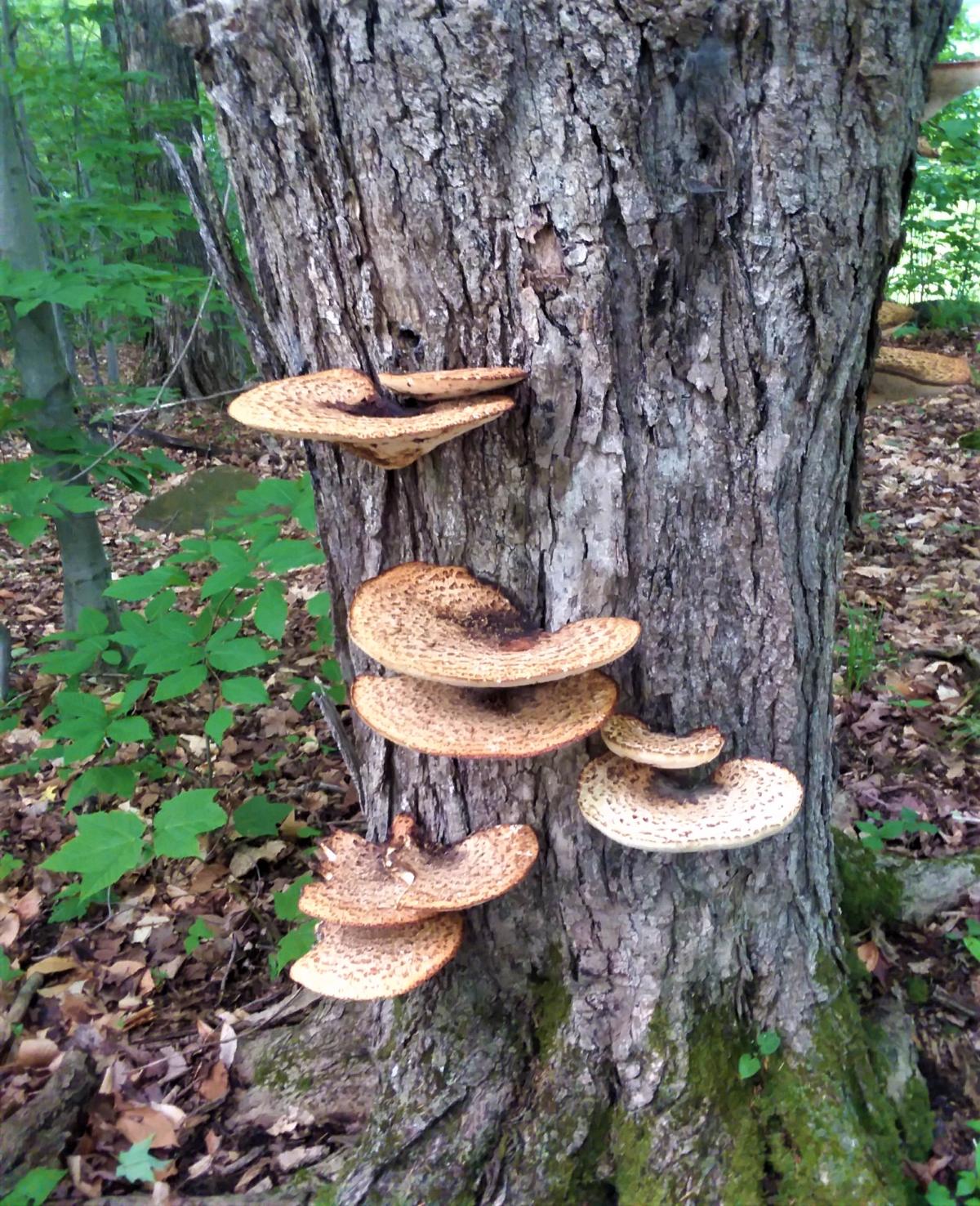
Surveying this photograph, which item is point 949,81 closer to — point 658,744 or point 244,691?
point 658,744

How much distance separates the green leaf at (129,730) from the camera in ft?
11.6

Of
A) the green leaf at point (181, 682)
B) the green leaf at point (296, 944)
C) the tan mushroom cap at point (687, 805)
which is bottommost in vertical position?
the green leaf at point (296, 944)

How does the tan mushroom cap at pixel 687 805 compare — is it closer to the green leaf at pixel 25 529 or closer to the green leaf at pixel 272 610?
the green leaf at pixel 272 610

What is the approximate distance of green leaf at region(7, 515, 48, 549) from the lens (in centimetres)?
440

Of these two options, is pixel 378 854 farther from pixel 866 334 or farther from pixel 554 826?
pixel 866 334

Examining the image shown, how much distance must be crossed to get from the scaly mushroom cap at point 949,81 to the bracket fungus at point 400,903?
92.3 inches

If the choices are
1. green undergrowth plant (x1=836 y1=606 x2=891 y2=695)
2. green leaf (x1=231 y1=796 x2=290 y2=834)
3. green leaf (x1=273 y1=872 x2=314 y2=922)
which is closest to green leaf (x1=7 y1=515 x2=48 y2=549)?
green leaf (x1=231 y1=796 x2=290 y2=834)

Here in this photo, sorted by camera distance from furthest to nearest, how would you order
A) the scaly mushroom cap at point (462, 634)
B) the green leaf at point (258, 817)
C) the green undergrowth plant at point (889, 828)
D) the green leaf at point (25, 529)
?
1. the green leaf at point (25, 529)
2. the green leaf at point (258, 817)
3. the green undergrowth plant at point (889, 828)
4. the scaly mushroom cap at point (462, 634)

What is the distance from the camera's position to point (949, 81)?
2.35 meters

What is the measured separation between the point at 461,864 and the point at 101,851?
4.88ft

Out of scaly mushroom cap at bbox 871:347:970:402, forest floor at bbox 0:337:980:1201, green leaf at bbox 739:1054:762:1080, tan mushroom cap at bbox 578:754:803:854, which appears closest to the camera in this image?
tan mushroom cap at bbox 578:754:803:854

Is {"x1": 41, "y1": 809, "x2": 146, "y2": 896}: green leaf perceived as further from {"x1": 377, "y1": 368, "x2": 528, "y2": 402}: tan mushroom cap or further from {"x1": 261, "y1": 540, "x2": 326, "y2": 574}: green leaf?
{"x1": 377, "y1": 368, "x2": 528, "y2": 402}: tan mushroom cap

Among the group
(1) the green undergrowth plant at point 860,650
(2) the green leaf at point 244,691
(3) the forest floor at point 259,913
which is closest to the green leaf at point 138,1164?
(3) the forest floor at point 259,913

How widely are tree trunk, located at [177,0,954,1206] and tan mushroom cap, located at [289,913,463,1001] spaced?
10.2 inches
